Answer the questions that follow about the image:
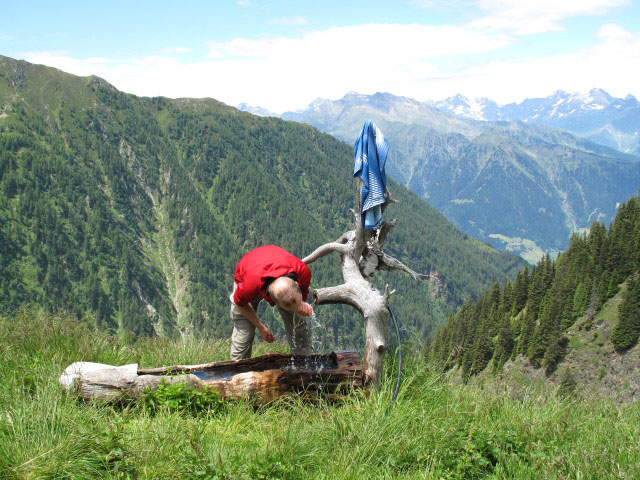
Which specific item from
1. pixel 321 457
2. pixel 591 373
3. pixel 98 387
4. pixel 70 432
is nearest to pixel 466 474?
pixel 321 457

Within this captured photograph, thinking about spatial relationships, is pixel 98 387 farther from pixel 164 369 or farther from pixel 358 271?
pixel 358 271

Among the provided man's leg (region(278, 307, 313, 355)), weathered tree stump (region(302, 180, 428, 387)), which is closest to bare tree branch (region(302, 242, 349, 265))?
weathered tree stump (region(302, 180, 428, 387))

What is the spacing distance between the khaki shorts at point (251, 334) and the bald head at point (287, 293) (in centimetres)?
106

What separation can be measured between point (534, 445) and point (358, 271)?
3.08 m

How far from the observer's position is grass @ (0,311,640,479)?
3.60 metres

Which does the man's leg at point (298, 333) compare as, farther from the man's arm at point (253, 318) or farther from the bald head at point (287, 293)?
the bald head at point (287, 293)

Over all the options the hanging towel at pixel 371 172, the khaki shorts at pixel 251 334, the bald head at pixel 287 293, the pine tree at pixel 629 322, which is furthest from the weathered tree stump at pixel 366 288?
the pine tree at pixel 629 322

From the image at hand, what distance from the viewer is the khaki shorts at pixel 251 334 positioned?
6.11 m

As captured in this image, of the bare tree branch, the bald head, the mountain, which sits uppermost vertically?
the bare tree branch

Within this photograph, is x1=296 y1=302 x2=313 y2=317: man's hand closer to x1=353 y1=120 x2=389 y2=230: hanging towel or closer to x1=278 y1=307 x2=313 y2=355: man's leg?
x1=278 y1=307 x2=313 y2=355: man's leg

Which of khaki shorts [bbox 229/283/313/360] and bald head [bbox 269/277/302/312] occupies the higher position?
bald head [bbox 269/277/302/312]

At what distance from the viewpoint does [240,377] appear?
17.8 feet

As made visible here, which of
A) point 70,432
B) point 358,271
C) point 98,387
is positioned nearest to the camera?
point 70,432

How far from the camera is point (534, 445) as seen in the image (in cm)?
425
